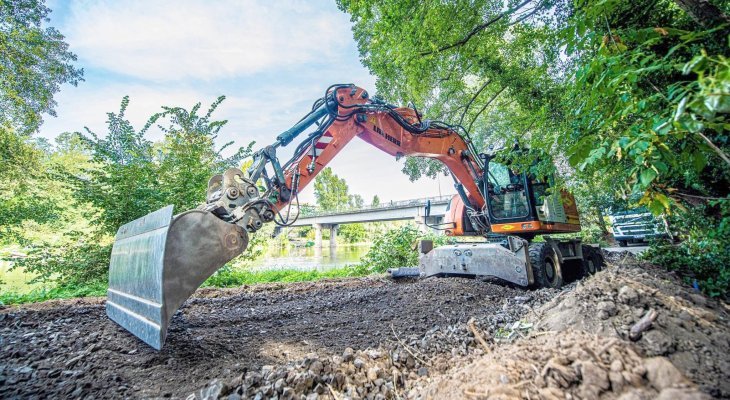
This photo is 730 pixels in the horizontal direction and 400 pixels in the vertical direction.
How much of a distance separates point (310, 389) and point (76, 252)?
7.29 meters

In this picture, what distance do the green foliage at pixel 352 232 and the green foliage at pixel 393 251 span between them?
4146 cm

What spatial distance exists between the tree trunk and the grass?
7.92 metres

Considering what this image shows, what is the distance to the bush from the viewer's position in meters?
3.35

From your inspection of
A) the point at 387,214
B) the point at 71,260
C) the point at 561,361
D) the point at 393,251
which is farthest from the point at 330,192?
the point at 561,361

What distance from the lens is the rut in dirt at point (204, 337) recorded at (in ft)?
6.25

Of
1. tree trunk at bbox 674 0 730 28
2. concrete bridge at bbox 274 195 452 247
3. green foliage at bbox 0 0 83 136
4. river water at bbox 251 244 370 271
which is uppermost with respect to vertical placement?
green foliage at bbox 0 0 83 136

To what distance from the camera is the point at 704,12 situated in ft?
6.23

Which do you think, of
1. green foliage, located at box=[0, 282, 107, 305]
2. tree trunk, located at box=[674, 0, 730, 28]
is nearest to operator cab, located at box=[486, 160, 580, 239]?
tree trunk, located at box=[674, 0, 730, 28]

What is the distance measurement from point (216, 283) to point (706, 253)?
28.6 ft

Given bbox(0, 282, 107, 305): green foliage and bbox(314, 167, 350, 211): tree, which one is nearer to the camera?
bbox(0, 282, 107, 305): green foliage

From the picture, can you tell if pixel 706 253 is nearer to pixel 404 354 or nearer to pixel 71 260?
pixel 404 354

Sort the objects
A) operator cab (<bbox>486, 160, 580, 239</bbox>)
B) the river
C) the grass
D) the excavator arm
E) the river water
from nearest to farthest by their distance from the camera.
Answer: the excavator arm
operator cab (<bbox>486, 160, 580, 239</bbox>)
the grass
the river
the river water

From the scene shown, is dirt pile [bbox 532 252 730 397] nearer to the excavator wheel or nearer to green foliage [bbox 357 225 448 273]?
the excavator wheel

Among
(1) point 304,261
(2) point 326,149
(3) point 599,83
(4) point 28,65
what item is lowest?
(1) point 304,261
